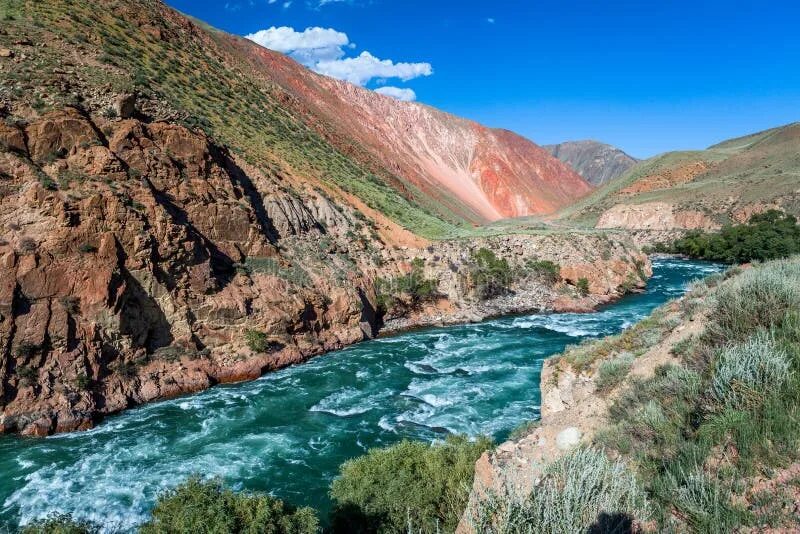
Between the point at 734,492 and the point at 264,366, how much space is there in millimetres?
18643

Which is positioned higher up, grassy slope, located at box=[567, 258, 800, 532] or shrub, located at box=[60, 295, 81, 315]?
shrub, located at box=[60, 295, 81, 315]

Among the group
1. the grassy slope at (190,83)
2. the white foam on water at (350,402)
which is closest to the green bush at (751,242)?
the grassy slope at (190,83)

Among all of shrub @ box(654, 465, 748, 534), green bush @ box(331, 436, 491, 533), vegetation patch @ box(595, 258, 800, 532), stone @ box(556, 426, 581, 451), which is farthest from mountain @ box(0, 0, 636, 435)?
shrub @ box(654, 465, 748, 534)

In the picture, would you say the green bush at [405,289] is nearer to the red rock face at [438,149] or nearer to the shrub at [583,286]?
the shrub at [583,286]

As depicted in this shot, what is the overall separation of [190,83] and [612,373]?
36957 millimetres

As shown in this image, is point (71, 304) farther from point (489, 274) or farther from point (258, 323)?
point (489, 274)

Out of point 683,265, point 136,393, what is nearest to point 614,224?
point 683,265

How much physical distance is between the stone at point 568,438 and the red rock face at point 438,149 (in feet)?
168

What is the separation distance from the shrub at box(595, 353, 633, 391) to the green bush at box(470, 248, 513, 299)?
23.0 m

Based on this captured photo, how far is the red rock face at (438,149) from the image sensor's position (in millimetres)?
66588

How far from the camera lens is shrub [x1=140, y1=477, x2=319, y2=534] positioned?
21.9ft

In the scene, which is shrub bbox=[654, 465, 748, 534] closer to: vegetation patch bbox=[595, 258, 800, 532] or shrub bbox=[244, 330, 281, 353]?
vegetation patch bbox=[595, 258, 800, 532]

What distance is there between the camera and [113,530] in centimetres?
1028

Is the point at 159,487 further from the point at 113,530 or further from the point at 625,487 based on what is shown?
the point at 625,487
